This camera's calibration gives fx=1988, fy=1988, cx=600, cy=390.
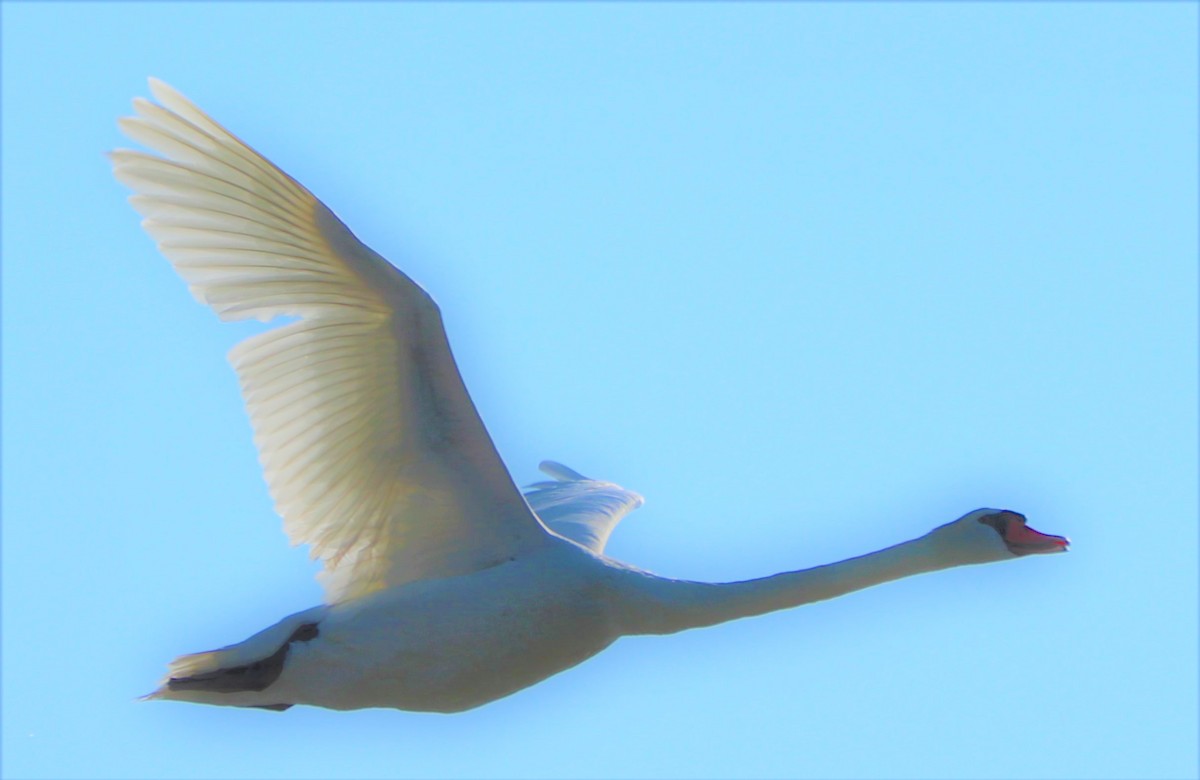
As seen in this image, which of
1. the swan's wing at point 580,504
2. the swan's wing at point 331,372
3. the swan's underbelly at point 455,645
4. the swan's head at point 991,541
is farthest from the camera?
the swan's wing at point 580,504

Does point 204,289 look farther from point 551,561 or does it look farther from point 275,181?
point 551,561

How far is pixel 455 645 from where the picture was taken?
12547mm

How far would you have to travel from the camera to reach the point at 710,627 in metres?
12.9

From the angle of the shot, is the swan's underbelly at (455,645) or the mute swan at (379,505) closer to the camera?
the mute swan at (379,505)

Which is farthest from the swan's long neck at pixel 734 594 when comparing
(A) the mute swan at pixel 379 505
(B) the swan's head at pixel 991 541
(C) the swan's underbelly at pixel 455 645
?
(B) the swan's head at pixel 991 541

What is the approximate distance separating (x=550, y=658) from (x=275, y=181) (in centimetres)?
348

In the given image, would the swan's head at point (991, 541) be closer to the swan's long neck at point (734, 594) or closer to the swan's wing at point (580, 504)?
the swan's long neck at point (734, 594)

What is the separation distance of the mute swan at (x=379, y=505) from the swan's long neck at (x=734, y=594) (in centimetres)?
1

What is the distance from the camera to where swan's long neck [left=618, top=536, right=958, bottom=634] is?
12.7 metres

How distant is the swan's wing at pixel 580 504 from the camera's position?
14727mm

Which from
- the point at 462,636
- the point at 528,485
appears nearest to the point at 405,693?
the point at 462,636

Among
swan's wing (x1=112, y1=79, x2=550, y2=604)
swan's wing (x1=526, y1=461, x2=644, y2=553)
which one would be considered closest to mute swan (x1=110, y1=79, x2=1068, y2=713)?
swan's wing (x1=112, y1=79, x2=550, y2=604)

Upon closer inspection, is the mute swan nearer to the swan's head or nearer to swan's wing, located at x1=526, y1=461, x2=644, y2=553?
the swan's head

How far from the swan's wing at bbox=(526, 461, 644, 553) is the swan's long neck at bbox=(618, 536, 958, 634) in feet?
4.73
